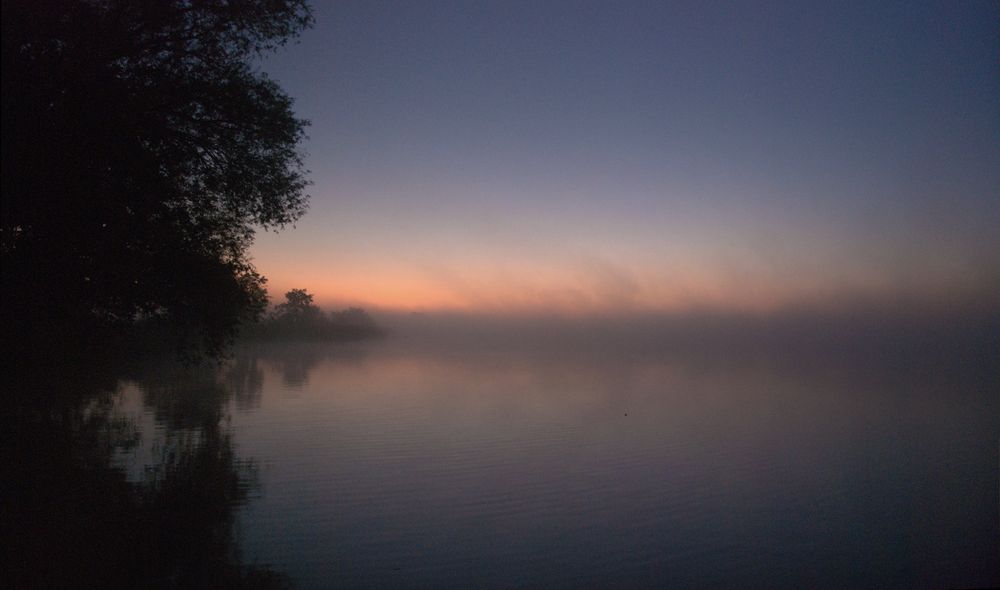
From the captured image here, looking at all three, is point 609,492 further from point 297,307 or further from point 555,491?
point 297,307

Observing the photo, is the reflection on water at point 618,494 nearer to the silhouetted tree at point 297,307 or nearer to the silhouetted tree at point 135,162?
the silhouetted tree at point 135,162

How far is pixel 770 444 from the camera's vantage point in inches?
690

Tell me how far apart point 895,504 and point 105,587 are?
43.6 feet

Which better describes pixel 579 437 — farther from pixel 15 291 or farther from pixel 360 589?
pixel 15 291

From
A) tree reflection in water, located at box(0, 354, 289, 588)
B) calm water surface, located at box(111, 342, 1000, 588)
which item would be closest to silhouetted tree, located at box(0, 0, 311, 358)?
tree reflection in water, located at box(0, 354, 289, 588)

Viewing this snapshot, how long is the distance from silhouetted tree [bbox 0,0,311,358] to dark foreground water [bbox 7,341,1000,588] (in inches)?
137

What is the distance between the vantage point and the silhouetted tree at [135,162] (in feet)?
23.1

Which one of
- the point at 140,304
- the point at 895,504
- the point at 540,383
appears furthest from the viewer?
the point at 540,383

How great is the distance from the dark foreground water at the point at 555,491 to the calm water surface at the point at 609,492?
0.17 feet

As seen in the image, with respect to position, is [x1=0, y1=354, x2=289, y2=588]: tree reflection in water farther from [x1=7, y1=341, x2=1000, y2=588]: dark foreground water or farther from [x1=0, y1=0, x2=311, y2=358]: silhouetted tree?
[x1=0, y1=0, x2=311, y2=358]: silhouetted tree

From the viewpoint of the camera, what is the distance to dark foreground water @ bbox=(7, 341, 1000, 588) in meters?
8.21

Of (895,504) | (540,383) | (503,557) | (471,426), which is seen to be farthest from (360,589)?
(540,383)

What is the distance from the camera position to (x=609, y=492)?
11961 millimetres

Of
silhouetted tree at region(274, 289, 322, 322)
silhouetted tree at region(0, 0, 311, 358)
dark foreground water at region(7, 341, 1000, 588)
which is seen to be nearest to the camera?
silhouetted tree at region(0, 0, 311, 358)
